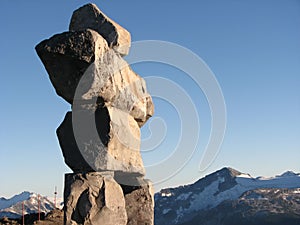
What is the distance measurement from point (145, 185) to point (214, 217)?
17943 centimetres

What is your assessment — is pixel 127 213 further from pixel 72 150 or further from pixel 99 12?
pixel 99 12

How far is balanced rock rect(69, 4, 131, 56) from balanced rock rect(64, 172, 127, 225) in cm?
361

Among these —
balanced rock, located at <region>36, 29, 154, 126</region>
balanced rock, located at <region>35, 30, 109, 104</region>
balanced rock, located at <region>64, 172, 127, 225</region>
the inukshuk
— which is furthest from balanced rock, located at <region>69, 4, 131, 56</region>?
balanced rock, located at <region>64, 172, 127, 225</region>

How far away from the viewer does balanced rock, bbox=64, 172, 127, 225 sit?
36.2 ft

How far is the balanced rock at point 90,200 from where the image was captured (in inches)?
435

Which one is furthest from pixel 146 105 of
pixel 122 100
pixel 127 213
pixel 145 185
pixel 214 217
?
pixel 214 217

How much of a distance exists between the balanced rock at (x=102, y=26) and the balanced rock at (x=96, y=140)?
1.85m

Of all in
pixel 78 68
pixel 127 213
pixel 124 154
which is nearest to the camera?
pixel 78 68

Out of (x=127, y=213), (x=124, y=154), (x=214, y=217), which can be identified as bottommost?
(x=127, y=213)

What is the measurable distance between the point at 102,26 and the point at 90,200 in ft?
15.8

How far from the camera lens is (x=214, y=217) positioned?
609ft

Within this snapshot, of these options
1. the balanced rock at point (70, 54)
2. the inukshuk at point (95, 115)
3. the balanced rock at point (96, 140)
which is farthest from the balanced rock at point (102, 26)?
the balanced rock at point (96, 140)

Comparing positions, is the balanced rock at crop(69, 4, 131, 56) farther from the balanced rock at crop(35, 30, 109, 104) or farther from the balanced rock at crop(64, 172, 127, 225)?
the balanced rock at crop(64, 172, 127, 225)

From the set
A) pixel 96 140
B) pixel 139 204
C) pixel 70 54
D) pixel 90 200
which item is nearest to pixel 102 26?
pixel 70 54
